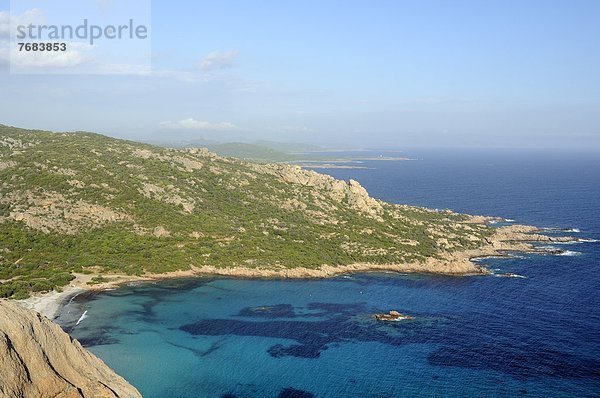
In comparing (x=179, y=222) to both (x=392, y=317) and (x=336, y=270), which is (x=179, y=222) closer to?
(x=336, y=270)

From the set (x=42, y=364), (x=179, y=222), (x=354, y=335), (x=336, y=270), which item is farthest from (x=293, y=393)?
(x=179, y=222)

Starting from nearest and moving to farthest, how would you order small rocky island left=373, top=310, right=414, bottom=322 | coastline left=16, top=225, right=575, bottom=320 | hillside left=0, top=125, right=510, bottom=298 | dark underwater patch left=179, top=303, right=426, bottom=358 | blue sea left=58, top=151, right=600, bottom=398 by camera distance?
blue sea left=58, top=151, right=600, bottom=398 → dark underwater patch left=179, top=303, right=426, bottom=358 → small rocky island left=373, top=310, right=414, bottom=322 → coastline left=16, top=225, right=575, bottom=320 → hillside left=0, top=125, right=510, bottom=298

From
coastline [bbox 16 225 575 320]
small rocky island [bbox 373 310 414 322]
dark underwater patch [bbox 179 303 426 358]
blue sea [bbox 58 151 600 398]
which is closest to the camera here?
blue sea [bbox 58 151 600 398]

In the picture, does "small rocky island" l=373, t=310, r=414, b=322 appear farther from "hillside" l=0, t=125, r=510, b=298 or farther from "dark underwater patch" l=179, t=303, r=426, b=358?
"hillside" l=0, t=125, r=510, b=298

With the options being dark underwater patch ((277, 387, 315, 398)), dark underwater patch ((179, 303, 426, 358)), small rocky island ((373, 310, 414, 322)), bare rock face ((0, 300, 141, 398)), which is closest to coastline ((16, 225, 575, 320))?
dark underwater patch ((179, 303, 426, 358))

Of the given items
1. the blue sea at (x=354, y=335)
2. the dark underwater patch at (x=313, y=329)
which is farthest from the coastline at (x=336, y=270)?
the dark underwater patch at (x=313, y=329)

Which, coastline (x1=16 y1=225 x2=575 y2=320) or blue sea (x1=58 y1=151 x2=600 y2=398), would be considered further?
coastline (x1=16 y1=225 x2=575 y2=320)

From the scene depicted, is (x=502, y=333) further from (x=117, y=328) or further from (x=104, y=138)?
(x=104, y=138)
